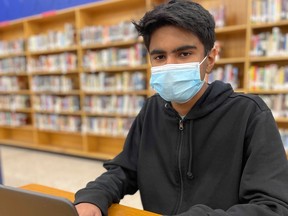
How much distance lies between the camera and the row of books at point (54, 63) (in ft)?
13.1

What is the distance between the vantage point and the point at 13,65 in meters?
4.73

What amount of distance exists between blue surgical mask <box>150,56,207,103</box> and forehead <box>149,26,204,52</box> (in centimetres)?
8

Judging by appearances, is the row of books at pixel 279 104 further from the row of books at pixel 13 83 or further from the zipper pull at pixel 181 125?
the row of books at pixel 13 83

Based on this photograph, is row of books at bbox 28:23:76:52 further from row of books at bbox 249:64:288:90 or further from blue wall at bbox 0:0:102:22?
row of books at bbox 249:64:288:90

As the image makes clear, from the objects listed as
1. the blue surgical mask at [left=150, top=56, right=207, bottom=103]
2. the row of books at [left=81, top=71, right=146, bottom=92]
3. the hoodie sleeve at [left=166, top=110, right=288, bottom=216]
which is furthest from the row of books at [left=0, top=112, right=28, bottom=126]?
the hoodie sleeve at [left=166, top=110, right=288, bottom=216]

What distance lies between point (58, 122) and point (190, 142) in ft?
12.1

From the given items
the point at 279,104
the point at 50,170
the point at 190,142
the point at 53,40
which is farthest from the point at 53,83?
the point at 190,142

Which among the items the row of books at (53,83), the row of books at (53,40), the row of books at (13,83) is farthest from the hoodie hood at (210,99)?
the row of books at (13,83)

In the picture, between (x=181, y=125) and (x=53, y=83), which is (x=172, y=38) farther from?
(x=53, y=83)

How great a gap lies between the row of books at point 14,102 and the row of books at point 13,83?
0.15m

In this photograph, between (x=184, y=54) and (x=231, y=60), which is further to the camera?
(x=231, y=60)

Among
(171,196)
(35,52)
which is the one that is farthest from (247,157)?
(35,52)

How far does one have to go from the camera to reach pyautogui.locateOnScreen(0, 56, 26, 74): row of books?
181 inches

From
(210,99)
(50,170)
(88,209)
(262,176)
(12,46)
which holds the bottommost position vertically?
(50,170)
